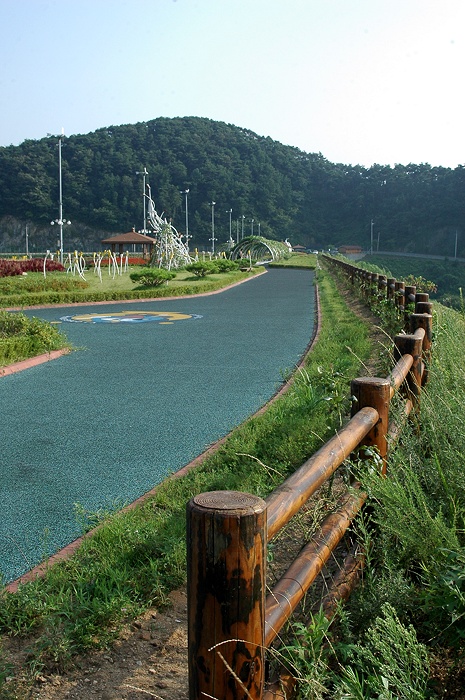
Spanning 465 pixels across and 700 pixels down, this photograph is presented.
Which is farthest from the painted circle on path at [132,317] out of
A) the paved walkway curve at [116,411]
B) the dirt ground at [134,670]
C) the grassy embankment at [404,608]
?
the dirt ground at [134,670]

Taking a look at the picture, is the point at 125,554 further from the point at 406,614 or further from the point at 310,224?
the point at 310,224

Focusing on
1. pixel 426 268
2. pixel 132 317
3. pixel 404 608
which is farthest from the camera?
pixel 426 268

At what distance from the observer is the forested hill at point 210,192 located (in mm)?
93312

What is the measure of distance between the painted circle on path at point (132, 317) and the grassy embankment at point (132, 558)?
380 inches

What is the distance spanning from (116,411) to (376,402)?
400 cm

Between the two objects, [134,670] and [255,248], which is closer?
[134,670]

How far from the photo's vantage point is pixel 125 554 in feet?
11.0

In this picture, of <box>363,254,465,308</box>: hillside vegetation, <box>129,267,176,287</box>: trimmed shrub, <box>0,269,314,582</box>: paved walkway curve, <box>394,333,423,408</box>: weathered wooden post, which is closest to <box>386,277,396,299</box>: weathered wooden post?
<box>0,269,314,582</box>: paved walkway curve

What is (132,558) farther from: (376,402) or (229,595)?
(229,595)

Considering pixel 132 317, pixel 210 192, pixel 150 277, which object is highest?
pixel 210 192

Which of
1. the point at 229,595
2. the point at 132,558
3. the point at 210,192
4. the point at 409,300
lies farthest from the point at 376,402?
the point at 210,192

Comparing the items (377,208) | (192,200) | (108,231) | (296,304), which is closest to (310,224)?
(377,208)

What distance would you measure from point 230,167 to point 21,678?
108 m

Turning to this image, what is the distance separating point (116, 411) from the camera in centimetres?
668
